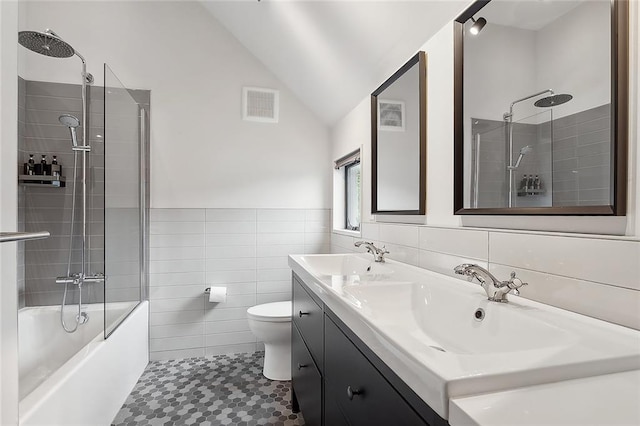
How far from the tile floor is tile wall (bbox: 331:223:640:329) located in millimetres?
1381

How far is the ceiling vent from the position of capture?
282 centimetres

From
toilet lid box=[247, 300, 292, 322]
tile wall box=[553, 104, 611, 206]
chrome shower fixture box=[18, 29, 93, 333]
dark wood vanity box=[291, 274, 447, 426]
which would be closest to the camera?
dark wood vanity box=[291, 274, 447, 426]

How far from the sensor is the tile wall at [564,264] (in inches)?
28.4

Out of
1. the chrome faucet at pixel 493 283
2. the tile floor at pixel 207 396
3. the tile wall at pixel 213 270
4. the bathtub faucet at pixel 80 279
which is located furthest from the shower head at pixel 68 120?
the chrome faucet at pixel 493 283

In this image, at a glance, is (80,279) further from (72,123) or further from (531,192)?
(531,192)

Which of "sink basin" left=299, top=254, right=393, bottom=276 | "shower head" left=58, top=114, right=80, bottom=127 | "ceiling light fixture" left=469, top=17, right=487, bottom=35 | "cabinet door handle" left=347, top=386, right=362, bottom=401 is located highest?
"ceiling light fixture" left=469, top=17, right=487, bottom=35

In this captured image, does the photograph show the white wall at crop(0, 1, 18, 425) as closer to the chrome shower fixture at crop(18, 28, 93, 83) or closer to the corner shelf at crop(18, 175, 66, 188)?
the chrome shower fixture at crop(18, 28, 93, 83)

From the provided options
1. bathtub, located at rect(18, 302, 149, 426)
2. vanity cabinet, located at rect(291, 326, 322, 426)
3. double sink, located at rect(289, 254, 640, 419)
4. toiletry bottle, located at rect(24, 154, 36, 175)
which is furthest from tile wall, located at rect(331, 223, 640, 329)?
toiletry bottle, located at rect(24, 154, 36, 175)

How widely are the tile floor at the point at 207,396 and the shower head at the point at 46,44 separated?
6.97ft

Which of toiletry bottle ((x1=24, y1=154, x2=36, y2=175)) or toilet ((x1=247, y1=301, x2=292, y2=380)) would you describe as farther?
toilet ((x1=247, y1=301, x2=292, y2=380))

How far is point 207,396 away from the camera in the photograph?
2.10m

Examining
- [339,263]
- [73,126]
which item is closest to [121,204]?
[73,126]

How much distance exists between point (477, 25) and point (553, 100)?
0.48 meters

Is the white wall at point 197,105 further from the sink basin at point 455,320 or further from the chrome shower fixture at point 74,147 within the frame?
the sink basin at point 455,320
